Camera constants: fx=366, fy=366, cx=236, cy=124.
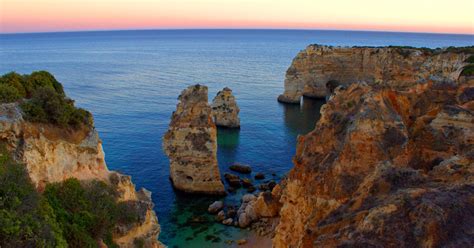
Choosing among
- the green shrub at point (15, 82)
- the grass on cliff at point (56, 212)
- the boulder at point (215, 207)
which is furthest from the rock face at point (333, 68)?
→ the green shrub at point (15, 82)

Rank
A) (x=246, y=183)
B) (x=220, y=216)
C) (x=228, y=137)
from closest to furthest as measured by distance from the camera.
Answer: (x=220, y=216), (x=246, y=183), (x=228, y=137)

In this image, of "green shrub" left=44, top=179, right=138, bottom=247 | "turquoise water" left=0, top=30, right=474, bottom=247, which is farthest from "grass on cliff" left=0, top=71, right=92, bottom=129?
"turquoise water" left=0, top=30, right=474, bottom=247

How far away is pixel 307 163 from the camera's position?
21094mm

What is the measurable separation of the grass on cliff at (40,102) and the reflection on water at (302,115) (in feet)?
152

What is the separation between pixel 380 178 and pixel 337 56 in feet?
242

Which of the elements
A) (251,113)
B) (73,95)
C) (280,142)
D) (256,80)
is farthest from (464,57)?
(73,95)

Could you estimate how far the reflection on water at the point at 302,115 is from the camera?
65525 millimetres

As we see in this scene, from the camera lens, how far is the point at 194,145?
39.8 metres

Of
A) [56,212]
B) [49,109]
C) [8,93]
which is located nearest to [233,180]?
[49,109]

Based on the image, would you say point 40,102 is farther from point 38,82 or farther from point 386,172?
point 386,172

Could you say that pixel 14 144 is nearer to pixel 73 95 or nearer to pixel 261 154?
pixel 261 154

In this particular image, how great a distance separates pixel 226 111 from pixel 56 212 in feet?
161

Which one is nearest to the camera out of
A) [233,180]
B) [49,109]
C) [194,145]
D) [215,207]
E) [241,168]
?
[49,109]

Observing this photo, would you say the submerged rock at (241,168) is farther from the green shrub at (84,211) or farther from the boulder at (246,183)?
the green shrub at (84,211)
